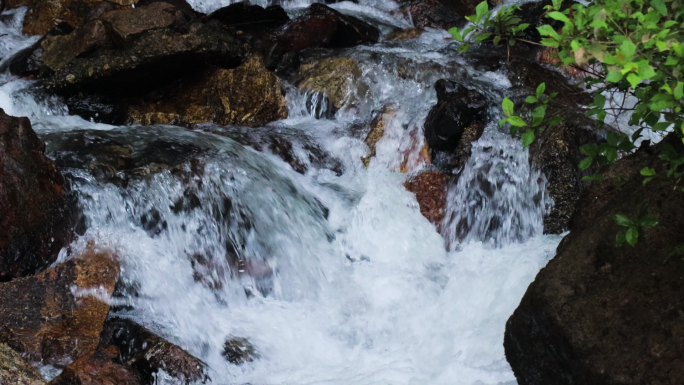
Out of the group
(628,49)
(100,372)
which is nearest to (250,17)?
(100,372)

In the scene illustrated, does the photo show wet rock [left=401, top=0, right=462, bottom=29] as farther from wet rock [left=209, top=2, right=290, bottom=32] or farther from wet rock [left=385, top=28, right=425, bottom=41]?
wet rock [left=209, top=2, right=290, bottom=32]

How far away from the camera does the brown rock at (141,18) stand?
23.2ft

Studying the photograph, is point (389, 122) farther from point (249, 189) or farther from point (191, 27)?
point (191, 27)

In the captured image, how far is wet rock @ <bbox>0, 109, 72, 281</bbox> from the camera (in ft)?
12.8

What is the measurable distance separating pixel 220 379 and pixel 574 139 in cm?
358

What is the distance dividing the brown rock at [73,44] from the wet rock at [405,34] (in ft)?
13.0

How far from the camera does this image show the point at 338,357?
397cm

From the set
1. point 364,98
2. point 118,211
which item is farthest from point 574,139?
point 118,211

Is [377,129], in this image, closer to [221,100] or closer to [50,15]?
[221,100]

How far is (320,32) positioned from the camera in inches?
316

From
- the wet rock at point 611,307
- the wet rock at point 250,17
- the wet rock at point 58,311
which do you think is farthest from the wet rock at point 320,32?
the wet rock at point 611,307

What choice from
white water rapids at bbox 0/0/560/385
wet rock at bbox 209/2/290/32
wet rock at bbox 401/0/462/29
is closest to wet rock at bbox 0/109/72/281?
white water rapids at bbox 0/0/560/385

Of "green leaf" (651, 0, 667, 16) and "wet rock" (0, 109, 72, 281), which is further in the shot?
"wet rock" (0, 109, 72, 281)

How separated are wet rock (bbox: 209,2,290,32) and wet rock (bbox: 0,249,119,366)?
5.30 meters
